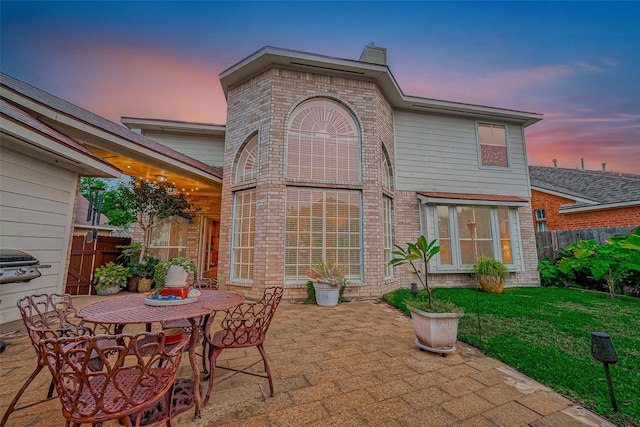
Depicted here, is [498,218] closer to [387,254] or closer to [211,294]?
[387,254]

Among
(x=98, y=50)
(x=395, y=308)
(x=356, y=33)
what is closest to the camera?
(x=395, y=308)

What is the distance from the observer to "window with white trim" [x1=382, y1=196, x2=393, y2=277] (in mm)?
6491

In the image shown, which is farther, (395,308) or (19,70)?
(19,70)

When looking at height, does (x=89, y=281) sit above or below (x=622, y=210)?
below

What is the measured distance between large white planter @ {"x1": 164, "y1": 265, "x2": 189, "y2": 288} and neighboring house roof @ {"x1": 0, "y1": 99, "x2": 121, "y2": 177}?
2.75 meters

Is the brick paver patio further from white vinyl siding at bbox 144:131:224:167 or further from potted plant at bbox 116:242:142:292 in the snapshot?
white vinyl siding at bbox 144:131:224:167

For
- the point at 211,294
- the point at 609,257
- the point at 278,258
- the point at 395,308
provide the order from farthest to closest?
the point at 609,257 < the point at 278,258 < the point at 395,308 < the point at 211,294

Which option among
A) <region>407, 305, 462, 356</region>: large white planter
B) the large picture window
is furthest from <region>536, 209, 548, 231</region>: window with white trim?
<region>407, 305, 462, 356</region>: large white planter

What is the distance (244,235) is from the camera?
6.09 metres

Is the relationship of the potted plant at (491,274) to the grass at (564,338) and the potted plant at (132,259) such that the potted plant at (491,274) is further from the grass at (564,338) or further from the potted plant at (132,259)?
A: the potted plant at (132,259)

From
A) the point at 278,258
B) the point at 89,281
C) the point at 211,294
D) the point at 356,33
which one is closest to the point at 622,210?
the point at 356,33

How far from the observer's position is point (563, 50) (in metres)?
8.26

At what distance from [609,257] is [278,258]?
825cm

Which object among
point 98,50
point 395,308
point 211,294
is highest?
point 98,50
